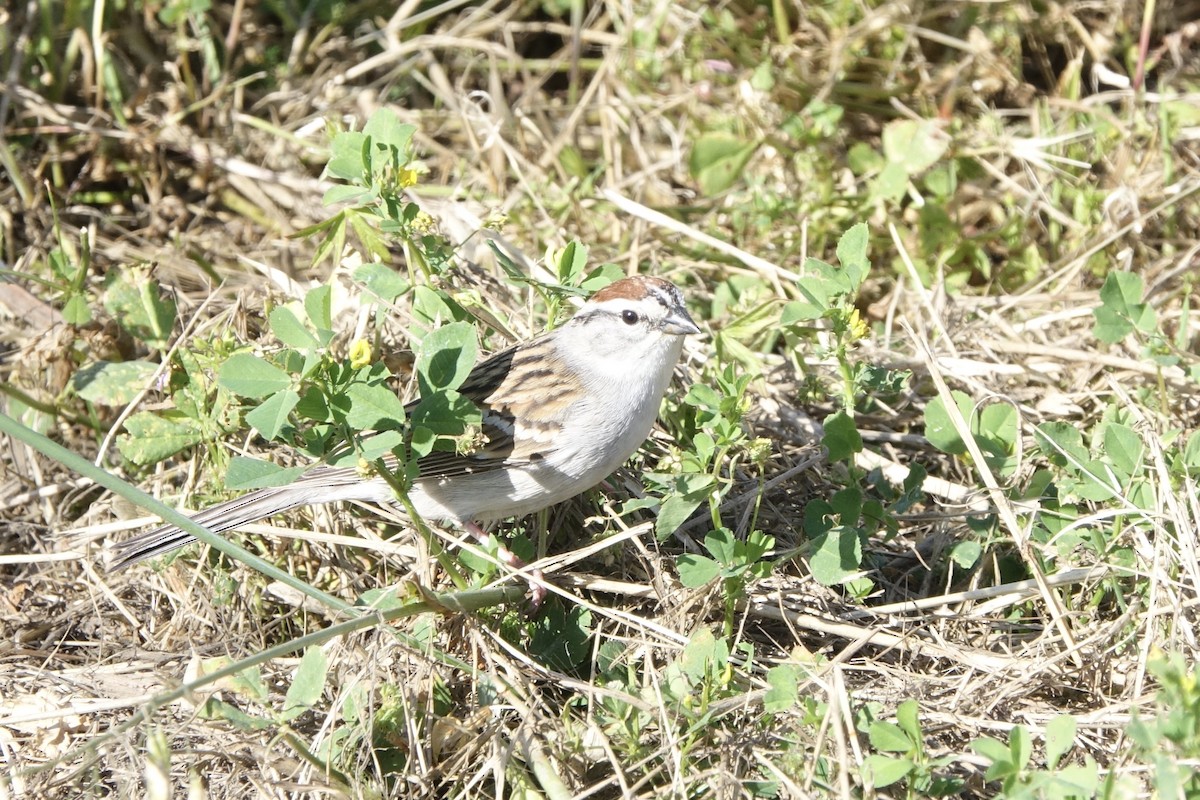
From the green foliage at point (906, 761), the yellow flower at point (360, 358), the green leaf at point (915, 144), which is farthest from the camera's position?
the green leaf at point (915, 144)

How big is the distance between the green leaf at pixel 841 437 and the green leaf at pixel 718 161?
170cm

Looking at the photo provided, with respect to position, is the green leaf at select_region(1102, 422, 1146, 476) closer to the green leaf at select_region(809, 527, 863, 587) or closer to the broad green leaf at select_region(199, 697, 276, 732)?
the green leaf at select_region(809, 527, 863, 587)

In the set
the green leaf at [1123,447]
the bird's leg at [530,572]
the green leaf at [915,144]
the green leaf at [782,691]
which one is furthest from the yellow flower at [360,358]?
the green leaf at [915,144]

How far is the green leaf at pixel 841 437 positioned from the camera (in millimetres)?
3203

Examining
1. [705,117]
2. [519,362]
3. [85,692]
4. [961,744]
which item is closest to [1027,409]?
[961,744]

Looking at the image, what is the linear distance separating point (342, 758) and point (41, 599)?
1306 millimetres

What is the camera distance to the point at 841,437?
322 centimetres

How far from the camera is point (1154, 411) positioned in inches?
144

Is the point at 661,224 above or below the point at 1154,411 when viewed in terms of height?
above

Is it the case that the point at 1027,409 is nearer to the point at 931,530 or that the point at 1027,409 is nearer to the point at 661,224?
the point at 931,530

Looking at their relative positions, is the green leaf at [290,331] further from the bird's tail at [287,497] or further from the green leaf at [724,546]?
the green leaf at [724,546]

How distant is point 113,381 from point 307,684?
146 cm

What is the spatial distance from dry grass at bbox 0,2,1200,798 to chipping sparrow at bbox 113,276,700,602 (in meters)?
0.17

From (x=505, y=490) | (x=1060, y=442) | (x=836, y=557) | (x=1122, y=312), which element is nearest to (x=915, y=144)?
(x=1122, y=312)
